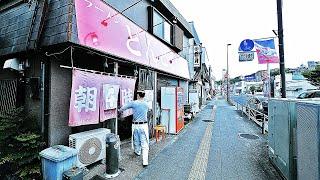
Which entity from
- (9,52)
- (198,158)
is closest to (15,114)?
(9,52)

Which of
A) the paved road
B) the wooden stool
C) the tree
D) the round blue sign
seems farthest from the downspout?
the tree

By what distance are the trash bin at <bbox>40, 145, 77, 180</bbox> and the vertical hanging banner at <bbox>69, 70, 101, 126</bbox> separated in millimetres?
717

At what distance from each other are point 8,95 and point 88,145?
3.17 metres

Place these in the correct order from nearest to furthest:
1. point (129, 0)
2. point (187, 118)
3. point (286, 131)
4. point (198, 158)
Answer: point (286, 131) → point (198, 158) → point (129, 0) → point (187, 118)

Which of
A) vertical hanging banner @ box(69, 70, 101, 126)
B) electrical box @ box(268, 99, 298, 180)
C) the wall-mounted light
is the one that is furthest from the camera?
the wall-mounted light

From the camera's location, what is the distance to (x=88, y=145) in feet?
18.8

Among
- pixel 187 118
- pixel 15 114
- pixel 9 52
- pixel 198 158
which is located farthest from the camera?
pixel 187 118

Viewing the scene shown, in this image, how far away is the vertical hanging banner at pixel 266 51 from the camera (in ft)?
32.1

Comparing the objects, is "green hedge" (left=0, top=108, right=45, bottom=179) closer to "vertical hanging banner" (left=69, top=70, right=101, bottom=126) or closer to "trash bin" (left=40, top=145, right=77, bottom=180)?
"trash bin" (left=40, top=145, right=77, bottom=180)

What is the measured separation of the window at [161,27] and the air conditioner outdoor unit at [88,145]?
23.1 feet

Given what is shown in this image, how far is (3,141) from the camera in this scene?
5.25 meters

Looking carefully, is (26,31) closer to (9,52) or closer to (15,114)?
(9,52)

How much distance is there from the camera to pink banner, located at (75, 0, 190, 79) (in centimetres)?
554

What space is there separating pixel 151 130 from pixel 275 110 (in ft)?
18.6
